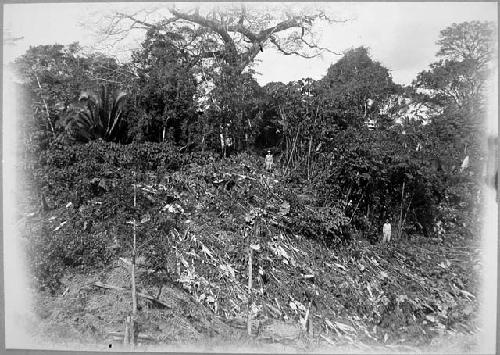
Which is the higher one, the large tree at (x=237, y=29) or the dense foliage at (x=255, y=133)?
the large tree at (x=237, y=29)

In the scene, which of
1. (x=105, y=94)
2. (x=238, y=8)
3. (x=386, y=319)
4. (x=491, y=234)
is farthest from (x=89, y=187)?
(x=491, y=234)

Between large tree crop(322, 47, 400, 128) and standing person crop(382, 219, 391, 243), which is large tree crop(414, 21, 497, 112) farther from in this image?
standing person crop(382, 219, 391, 243)

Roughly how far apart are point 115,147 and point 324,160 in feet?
6.93

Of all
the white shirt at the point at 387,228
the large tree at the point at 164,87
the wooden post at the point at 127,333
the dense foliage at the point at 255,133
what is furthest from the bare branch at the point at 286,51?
the wooden post at the point at 127,333

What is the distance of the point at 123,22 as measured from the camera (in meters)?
4.36

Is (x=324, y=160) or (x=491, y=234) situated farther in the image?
(x=324, y=160)

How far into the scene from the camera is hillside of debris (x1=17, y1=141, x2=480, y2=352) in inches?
154

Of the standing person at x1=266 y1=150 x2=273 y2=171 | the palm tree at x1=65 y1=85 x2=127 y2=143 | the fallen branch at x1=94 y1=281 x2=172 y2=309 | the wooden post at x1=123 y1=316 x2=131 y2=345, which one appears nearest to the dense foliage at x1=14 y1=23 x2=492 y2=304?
the palm tree at x1=65 y1=85 x2=127 y2=143

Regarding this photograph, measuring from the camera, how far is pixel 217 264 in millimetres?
4172

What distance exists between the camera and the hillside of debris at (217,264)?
12.8 ft

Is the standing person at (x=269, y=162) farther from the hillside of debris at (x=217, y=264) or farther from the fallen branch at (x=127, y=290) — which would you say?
the fallen branch at (x=127, y=290)

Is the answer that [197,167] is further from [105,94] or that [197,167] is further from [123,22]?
[123,22]

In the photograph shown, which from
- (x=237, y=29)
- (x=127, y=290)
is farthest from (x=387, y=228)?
(x=127, y=290)

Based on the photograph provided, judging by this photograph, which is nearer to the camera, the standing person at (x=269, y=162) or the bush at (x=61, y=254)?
the bush at (x=61, y=254)
